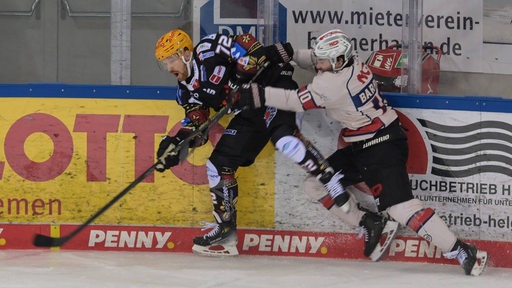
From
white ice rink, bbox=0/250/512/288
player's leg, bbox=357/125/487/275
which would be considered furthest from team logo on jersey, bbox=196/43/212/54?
white ice rink, bbox=0/250/512/288

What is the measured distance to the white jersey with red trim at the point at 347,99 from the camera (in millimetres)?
5684

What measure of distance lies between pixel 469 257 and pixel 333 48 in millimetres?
1143

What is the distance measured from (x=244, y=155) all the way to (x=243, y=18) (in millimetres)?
875

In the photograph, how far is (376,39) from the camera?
21.1 ft

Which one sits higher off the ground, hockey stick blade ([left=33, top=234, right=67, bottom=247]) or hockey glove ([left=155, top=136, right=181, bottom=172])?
hockey glove ([left=155, top=136, right=181, bottom=172])

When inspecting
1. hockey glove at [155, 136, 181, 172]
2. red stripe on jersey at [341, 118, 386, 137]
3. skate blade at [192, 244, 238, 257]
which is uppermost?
red stripe on jersey at [341, 118, 386, 137]

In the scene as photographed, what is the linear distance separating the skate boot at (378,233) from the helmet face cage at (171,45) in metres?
1.19

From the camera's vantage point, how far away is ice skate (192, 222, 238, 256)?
6055 mm

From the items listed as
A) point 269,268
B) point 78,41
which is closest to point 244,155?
point 269,268

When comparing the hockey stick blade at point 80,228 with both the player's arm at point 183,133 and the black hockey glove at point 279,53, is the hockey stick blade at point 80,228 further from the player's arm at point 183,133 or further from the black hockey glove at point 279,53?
the black hockey glove at point 279,53

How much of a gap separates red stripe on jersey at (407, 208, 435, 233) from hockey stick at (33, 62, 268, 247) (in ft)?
3.29

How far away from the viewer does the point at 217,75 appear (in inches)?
234

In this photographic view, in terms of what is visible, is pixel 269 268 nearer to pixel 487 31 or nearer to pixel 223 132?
pixel 223 132

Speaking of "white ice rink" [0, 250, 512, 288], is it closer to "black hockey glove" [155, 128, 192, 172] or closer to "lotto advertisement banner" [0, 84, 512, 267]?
"lotto advertisement banner" [0, 84, 512, 267]
